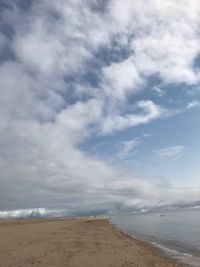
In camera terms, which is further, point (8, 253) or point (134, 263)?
point (8, 253)

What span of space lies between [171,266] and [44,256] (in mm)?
10265

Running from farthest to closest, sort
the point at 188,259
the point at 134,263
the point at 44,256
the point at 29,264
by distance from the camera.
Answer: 1. the point at 188,259
2. the point at 44,256
3. the point at 134,263
4. the point at 29,264

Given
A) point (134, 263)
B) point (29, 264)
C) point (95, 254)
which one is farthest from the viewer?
point (95, 254)

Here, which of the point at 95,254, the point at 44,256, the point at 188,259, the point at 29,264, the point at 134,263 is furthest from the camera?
Answer: the point at 188,259

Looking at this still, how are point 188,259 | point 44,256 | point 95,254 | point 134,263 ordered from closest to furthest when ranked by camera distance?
point 134,263 < point 44,256 < point 95,254 < point 188,259

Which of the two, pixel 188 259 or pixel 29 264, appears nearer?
pixel 29 264

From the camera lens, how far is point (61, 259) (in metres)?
24.0

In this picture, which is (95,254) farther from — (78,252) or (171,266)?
(171,266)

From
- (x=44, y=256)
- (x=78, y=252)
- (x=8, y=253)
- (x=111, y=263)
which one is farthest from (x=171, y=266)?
(x=8, y=253)

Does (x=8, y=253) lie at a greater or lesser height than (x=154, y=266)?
greater

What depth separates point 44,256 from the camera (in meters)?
25.0

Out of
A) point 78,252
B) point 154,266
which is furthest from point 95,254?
point 154,266

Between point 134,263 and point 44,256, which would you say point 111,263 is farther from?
point 44,256

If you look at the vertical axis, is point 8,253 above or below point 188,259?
above
